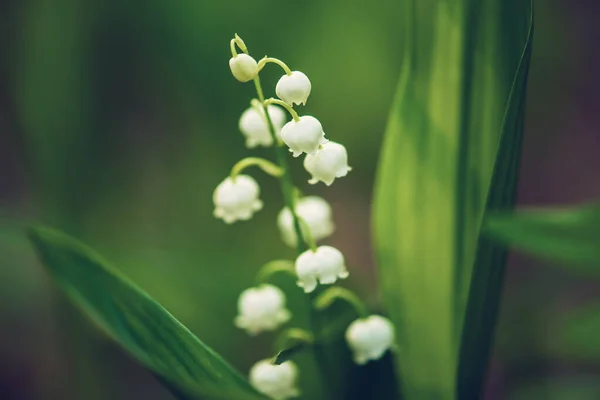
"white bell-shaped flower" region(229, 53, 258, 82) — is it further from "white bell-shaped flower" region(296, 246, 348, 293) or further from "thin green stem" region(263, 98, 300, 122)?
"white bell-shaped flower" region(296, 246, 348, 293)

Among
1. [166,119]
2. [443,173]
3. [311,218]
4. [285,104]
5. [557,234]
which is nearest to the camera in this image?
[557,234]

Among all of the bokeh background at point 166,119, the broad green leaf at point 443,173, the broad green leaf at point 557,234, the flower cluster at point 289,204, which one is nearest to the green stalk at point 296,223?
the flower cluster at point 289,204

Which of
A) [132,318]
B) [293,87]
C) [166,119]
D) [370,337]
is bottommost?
[132,318]

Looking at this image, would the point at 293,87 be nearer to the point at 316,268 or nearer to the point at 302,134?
the point at 302,134

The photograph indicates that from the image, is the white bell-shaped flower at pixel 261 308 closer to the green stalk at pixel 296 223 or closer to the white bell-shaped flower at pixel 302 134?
the green stalk at pixel 296 223

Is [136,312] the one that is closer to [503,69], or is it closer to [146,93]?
[503,69]

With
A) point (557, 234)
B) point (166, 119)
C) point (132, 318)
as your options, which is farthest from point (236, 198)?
point (166, 119)
